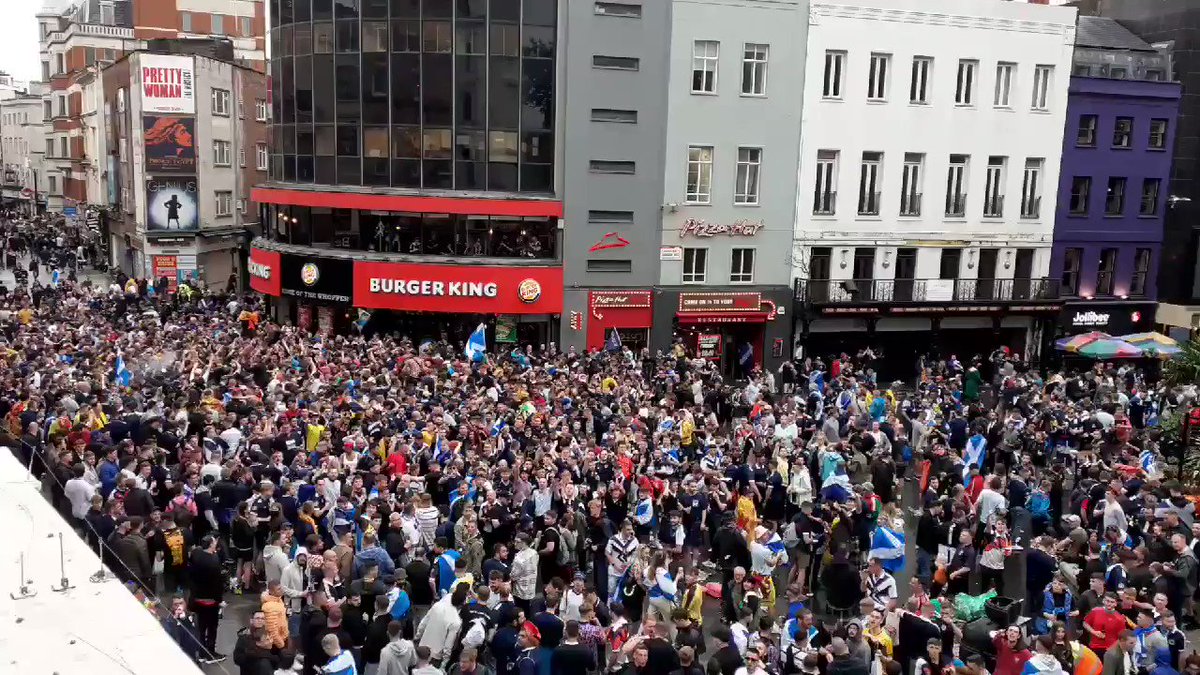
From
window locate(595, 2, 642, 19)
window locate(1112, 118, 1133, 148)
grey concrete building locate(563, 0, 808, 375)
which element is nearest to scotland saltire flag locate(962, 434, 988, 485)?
grey concrete building locate(563, 0, 808, 375)

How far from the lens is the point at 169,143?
1713 inches

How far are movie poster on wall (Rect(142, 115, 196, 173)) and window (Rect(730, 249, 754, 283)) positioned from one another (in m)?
25.5

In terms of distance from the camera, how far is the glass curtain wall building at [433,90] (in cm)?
3180

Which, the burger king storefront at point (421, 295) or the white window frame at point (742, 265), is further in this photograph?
the white window frame at point (742, 265)

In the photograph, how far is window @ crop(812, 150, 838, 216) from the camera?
35.3m

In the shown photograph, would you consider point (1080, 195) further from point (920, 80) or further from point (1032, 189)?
point (920, 80)

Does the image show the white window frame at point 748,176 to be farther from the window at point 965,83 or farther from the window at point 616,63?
the window at point 965,83

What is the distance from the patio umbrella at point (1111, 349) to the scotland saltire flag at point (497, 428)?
2063cm

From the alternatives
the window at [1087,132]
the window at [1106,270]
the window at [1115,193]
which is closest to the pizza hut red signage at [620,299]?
the window at [1087,132]

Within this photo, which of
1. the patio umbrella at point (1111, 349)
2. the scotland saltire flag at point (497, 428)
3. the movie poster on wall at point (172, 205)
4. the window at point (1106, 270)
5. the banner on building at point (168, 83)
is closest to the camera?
the scotland saltire flag at point (497, 428)

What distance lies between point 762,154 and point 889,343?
28.6 feet

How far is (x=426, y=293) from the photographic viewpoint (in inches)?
1271

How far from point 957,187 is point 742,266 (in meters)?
9.15

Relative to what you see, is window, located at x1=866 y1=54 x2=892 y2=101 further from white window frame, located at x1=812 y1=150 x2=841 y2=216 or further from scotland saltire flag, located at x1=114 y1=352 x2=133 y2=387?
scotland saltire flag, located at x1=114 y1=352 x2=133 y2=387
